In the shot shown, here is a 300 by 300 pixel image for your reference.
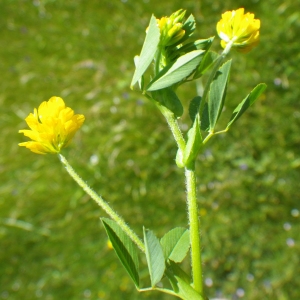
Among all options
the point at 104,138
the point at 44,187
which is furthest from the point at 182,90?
the point at 44,187

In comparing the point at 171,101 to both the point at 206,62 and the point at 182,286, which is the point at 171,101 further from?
the point at 182,286

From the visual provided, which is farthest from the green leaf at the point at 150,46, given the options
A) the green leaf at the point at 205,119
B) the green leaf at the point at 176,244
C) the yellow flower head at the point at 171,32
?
the green leaf at the point at 176,244

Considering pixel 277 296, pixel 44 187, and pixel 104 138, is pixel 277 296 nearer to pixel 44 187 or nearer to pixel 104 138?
pixel 104 138

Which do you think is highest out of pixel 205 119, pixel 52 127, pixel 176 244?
pixel 52 127

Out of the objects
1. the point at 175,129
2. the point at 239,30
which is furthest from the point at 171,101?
the point at 239,30

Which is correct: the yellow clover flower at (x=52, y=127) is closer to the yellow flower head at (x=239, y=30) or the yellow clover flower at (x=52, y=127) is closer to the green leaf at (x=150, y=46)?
the green leaf at (x=150, y=46)

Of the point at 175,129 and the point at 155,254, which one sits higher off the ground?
the point at 175,129
